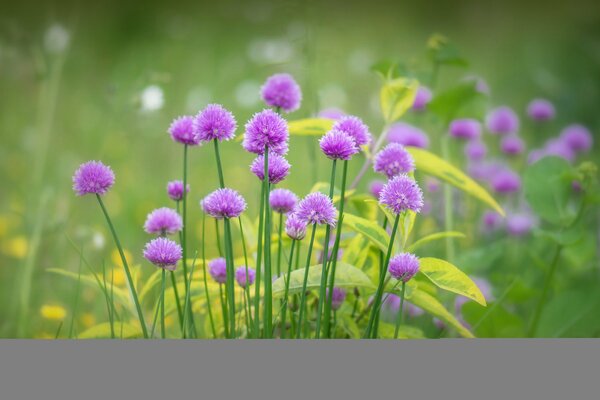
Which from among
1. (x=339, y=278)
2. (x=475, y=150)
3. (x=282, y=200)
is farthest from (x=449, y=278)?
(x=475, y=150)

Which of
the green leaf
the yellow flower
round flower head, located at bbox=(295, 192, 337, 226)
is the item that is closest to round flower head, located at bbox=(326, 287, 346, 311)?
round flower head, located at bbox=(295, 192, 337, 226)

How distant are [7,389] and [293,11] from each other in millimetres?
775

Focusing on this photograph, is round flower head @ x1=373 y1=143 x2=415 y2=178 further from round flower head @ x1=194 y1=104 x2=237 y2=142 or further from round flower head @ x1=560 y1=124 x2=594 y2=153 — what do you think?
round flower head @ x1=560 y1=124 x2=594 y2=153

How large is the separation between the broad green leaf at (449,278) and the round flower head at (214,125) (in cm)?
32

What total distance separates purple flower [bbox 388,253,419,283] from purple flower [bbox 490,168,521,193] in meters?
0.59

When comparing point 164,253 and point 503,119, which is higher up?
point 503,119

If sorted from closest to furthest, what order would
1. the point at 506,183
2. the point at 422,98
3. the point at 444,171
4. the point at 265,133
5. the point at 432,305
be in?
the point at 265,133 → the point at 432,305 → the point at 444,171 → the point at 422,98 → the point at 506,183

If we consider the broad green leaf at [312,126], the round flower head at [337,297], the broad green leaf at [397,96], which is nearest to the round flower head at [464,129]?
the broad green leaf at [397,96]

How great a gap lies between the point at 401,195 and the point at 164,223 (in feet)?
1.11

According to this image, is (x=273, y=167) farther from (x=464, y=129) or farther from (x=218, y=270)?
(x=464, y=129)

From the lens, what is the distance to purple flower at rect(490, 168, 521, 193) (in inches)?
60.7

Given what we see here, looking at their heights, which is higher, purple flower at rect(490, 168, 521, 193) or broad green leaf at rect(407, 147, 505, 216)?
purple flower at rect(490, 168, 521, 193)

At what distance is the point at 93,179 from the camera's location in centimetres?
102

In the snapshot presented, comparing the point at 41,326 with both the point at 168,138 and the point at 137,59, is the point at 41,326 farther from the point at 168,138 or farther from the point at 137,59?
the point at 137,59
